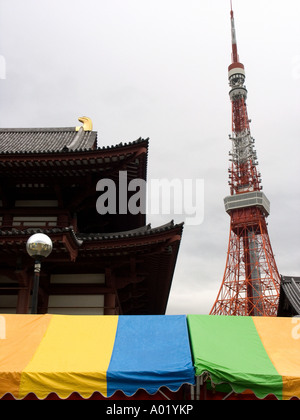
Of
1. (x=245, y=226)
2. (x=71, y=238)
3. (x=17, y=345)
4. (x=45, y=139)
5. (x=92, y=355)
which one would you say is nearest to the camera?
(x=92, y=355)

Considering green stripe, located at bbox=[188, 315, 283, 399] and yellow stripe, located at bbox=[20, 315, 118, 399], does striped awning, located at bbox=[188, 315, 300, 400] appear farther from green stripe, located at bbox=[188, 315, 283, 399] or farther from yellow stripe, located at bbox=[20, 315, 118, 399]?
yellow stripe, located at bbox=[20, 315, 118, 399]

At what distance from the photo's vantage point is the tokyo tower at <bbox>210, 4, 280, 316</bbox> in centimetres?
5581

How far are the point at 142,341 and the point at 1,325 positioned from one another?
275 cm

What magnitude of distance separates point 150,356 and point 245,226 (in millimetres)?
57706

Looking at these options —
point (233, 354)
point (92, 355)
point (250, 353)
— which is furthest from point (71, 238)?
point (250, 353)

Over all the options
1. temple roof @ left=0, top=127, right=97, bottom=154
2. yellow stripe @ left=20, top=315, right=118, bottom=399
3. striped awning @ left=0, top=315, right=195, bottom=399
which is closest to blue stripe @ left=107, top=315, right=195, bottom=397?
striped awning @ left=0, top=315, right=195, bottom=399

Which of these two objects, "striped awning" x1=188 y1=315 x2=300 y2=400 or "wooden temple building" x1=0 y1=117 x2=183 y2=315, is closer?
"striped awning" x1=188 y1=315 x2=300 y2=400

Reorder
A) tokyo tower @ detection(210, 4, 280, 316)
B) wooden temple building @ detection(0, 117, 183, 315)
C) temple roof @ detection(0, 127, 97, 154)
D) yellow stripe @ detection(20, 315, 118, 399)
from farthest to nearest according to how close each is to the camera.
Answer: tokyo tower @ detection(210, 4, 280, 316)
temple roof @ detection(0, 127, 97, 154)
wooden temple building @ detection(0, 117, 183, 315)
yellow stripe @ detection(20, 315, 118, 399)

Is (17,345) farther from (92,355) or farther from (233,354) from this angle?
(233,354)

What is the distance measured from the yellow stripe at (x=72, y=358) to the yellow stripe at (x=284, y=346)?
9.06 feet

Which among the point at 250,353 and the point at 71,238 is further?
the point at 71,238

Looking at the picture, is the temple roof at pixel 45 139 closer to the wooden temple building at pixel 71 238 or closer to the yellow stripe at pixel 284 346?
the wooden temple building at pixel 71 238

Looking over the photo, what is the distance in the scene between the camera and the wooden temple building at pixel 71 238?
10.2 m

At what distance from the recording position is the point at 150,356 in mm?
6410
